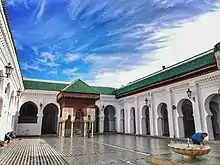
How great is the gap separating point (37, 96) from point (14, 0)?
433 inches

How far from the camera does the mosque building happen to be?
9.52 meters

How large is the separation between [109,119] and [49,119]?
6840 mm

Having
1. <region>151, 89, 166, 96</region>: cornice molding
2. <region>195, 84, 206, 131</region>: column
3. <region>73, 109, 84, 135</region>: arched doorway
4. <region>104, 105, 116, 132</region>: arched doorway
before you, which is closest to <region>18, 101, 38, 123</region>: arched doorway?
A: <region>73, 109, 84, 135</region>: arched doorway

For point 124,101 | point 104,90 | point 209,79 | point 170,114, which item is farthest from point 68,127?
point 209,79

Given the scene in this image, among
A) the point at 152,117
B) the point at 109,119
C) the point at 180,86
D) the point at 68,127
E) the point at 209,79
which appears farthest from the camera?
the point at 109,119

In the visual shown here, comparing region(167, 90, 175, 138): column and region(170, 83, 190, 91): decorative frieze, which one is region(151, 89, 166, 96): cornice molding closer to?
region(167, 90, 175, 138): column

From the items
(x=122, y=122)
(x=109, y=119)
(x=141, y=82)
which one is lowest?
(x=122, y=122)

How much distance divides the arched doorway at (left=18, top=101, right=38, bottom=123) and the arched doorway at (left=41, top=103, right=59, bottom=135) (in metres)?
1.14

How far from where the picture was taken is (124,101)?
60.1ft

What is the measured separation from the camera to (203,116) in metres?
10.2

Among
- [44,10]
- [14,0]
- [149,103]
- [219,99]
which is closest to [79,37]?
[44,10]

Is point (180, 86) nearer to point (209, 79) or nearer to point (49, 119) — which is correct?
point (209, 79)

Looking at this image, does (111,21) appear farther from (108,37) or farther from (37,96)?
(37,96)

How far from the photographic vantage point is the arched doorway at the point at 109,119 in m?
20.2
